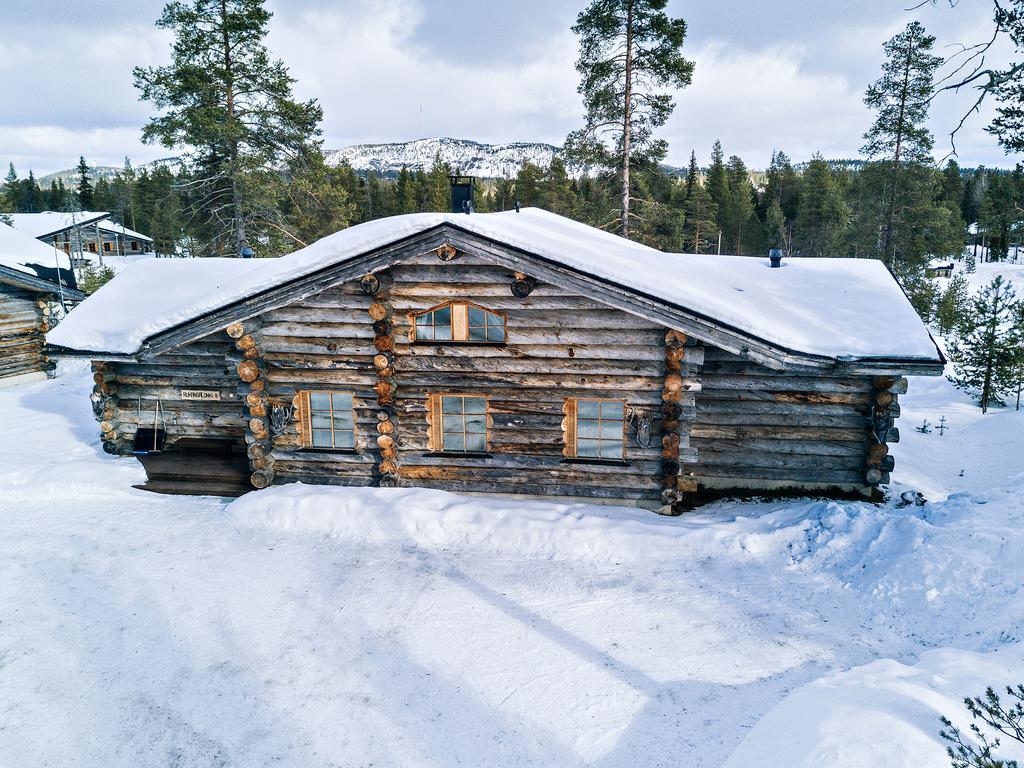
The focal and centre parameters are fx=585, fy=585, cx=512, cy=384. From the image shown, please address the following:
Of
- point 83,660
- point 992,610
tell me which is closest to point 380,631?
point 83,660

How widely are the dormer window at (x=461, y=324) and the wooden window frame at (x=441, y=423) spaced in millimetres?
1002

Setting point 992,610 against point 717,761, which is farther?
point 992,610

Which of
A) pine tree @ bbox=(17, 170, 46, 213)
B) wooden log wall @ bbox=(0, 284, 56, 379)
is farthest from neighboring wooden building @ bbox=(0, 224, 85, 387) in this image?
pine tree @ bbox=(17, 170, 46, 213)

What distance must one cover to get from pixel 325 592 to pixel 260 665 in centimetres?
147

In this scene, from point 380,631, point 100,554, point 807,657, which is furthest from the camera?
point 100,554

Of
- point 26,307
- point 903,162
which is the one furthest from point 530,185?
point 26,307

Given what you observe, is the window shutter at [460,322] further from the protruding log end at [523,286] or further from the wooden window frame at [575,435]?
the wooden window frame at [575,435]

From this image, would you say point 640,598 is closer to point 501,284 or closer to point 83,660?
point 501,284

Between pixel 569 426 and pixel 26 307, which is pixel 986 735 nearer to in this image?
pixel 569 426

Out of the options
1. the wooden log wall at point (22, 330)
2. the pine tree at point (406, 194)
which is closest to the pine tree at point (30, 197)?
the pine tree at point (406, 194)

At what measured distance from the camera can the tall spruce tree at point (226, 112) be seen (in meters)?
20.2

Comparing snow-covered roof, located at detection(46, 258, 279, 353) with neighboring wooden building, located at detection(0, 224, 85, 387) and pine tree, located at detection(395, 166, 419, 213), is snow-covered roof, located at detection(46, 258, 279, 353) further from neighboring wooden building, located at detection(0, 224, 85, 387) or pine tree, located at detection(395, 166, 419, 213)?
pine tree, located at detection(395, 166, 419, 213)

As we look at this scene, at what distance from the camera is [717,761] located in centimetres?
526

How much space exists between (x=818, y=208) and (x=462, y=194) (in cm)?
5022
